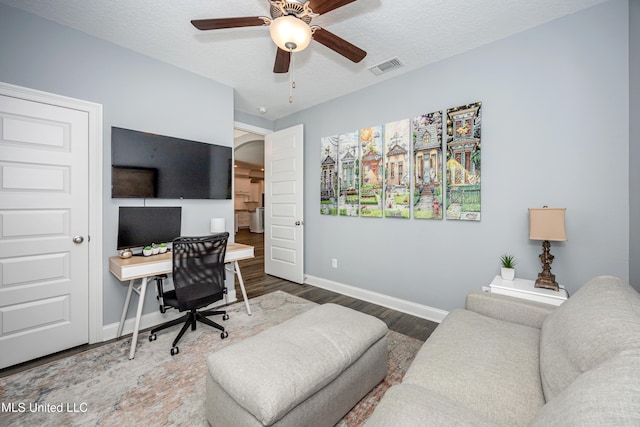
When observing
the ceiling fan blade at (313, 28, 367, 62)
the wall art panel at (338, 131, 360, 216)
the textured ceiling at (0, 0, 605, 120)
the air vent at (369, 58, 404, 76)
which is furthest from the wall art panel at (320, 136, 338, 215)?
the ceiling fan blade at (313, 28, 367, 62)

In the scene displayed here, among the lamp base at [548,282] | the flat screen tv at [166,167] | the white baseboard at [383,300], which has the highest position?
the flat screen tv at [166,167]

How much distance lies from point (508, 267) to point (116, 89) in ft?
13.2

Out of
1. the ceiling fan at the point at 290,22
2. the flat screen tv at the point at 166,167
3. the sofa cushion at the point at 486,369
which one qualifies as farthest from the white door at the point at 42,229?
the sofa cushion at the point at 486,369

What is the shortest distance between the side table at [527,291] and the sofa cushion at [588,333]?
61 centimetres

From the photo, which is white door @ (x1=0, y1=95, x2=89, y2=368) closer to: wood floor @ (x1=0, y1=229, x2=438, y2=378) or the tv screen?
A: wood floor @ (x1=0, y1=229, x2=438, y2=378)

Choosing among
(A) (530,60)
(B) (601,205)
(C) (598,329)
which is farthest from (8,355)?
(A) (530,60)

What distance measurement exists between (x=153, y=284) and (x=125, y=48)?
2407 mm

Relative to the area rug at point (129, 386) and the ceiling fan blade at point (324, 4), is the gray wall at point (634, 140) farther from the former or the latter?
the ceiling fan blade at point (324, 4)

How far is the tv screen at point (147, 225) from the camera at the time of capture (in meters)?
2.48

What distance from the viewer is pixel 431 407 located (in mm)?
917

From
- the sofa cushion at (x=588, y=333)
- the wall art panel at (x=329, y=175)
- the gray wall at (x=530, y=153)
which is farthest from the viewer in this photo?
the wall art panel at (x=329, y=175)

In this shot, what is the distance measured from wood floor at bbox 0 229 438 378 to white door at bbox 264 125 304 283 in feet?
0.77

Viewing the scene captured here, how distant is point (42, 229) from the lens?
216cm

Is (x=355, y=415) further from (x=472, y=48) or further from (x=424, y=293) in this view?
(x=472, y=48)
